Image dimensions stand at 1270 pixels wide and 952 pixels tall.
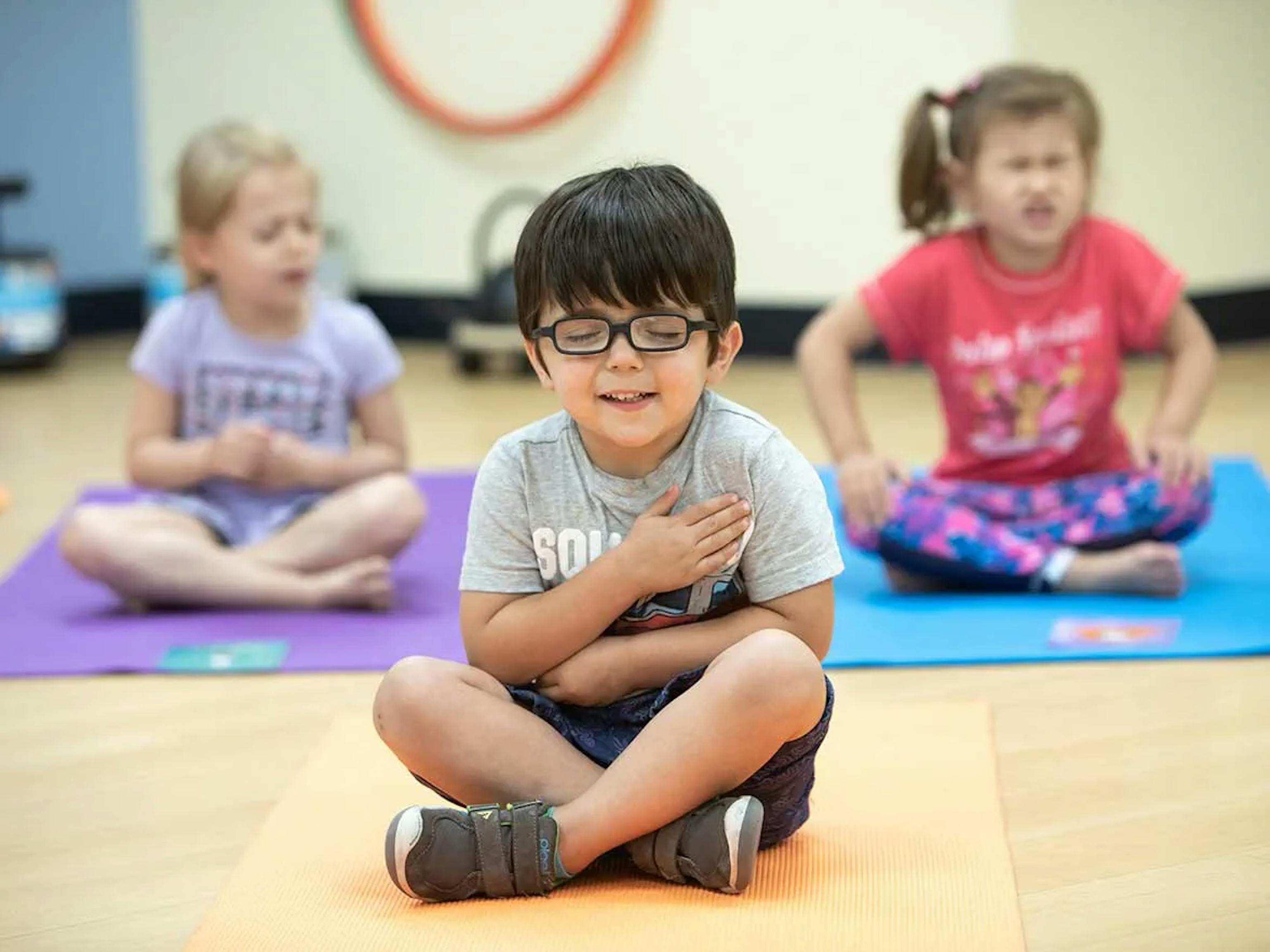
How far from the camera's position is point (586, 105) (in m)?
3.62

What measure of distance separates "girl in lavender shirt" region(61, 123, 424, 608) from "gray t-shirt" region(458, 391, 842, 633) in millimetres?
752

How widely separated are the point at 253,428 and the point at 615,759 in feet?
2.94

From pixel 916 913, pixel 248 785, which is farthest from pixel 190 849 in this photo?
pixel 916 913

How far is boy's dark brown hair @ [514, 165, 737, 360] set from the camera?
1.21 m

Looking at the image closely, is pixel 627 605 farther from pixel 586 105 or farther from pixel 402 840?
pixel 586 105

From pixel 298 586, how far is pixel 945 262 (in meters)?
0.83

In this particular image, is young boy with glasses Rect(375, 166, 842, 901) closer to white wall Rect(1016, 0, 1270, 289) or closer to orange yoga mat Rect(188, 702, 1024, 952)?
orange yoga mat Rect(188, 702, 1024, 952)

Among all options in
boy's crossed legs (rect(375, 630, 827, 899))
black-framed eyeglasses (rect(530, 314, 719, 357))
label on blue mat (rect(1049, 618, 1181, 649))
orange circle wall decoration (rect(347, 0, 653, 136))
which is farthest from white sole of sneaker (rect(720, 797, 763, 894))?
orange circle wall decoration (rect(347, 0, 653, 136))

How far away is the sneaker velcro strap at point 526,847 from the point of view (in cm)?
121

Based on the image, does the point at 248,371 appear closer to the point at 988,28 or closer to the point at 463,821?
the point at 463,821

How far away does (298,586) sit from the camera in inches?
80.6

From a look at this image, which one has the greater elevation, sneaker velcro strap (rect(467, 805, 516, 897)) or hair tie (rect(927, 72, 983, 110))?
hair tie (rect(927, 72, 983, 110))

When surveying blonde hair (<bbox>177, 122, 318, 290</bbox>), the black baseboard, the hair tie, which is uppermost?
the hair tie

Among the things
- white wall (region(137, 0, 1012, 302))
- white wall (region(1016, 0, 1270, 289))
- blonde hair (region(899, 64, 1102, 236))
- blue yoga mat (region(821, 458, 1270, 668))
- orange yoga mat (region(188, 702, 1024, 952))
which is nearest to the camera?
orange yoga mat (region(188, 702, 1024, 952))
